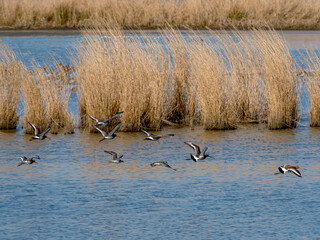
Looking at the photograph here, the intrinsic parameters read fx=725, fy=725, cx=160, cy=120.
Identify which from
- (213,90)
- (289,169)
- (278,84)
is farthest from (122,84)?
(289,169)

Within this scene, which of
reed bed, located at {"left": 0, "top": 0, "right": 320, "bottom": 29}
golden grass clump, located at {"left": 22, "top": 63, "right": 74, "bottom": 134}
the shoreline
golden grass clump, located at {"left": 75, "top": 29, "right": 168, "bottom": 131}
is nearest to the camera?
golden grass clump, located at {"left": 22, "top": 63, "right": 74, "bottom": 134}

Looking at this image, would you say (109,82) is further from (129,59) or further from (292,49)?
(292,49)

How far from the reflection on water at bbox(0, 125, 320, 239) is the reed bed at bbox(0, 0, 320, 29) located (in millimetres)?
24226

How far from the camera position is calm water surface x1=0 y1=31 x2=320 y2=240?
24.0ft

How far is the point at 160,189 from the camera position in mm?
8867

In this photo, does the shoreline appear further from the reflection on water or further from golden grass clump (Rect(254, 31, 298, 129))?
the reflection on water

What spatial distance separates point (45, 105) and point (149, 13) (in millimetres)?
24783

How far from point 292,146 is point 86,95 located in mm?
3660

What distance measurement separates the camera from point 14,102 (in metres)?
12.8

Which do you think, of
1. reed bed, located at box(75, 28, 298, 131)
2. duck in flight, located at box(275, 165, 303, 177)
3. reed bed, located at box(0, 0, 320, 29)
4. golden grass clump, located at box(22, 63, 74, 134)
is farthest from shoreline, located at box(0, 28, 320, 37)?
duck in flight, located at box(275, 165, 303, 177)

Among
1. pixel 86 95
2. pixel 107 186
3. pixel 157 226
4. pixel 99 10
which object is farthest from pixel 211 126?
pixel 99 10

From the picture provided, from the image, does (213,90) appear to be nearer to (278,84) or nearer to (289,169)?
(278,84)

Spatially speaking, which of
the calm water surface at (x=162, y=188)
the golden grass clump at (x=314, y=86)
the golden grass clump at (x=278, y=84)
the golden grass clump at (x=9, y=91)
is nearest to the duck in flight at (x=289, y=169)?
the calm water surface at (x=162, y=188)

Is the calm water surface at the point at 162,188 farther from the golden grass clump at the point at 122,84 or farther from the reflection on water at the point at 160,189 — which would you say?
the golden grass clump at the point at 122,84
